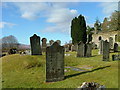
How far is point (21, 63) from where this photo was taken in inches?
675

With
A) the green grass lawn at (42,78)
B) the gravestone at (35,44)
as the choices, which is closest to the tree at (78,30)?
the gravestone at (35,44)

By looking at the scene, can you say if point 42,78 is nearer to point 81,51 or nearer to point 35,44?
point 35,44

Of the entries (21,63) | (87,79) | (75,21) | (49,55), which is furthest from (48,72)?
(75,21)

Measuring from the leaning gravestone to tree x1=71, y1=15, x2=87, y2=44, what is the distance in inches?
1582

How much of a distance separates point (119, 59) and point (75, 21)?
3850cm

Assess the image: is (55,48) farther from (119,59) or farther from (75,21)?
(75,21)

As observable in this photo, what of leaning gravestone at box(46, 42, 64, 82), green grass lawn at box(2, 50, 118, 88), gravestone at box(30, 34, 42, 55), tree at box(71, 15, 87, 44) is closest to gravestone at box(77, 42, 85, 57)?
gravestone at box(30, 34, 42, 55)

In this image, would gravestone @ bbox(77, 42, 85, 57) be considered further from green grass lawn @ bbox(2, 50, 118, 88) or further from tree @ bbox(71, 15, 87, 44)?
tree @ bbox(71, 15, 87, 44)

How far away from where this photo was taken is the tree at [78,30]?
5262cm

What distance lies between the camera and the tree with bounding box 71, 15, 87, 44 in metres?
52.6

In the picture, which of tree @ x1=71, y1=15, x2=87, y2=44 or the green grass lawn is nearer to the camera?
the green grass lawn

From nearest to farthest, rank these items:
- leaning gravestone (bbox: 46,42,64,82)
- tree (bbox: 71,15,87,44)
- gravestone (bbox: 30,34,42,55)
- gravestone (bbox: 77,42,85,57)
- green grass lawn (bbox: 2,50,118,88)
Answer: green grass lawn (bbox: 2,50,118,88) → leaning gravestone (bbox: 46,42,64,82) → gravestone (bbox: 30,34,42,55) → gravestone (bbox: 77,42,85,57) → tree (bbox: 71,15,87,44)

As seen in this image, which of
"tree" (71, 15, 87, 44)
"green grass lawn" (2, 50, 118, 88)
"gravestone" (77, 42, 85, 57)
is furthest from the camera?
"tree" (71, 15, 87, 44)

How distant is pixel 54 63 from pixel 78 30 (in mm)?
42508
